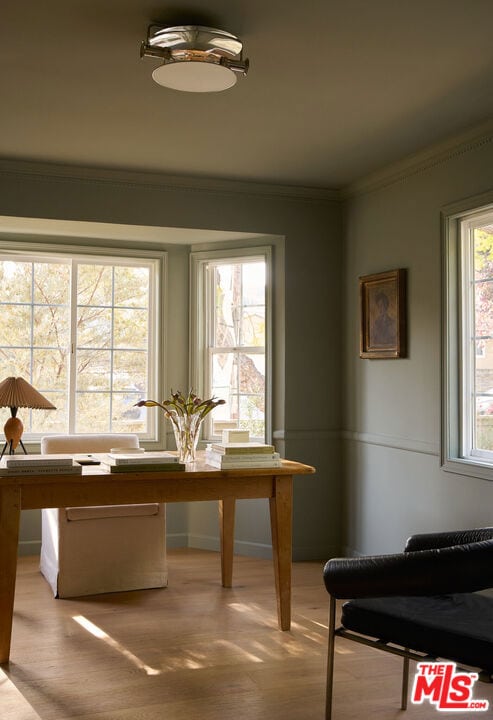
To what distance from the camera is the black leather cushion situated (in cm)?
Result: 237

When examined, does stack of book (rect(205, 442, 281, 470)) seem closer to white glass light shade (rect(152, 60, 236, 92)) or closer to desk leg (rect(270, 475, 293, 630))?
desk leg (rect(270, 475, 293, 630))

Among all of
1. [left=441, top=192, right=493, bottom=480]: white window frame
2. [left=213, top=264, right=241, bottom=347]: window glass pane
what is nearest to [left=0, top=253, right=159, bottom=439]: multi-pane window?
[left=213, top=264, right=241, bottom=347]: window glass pane

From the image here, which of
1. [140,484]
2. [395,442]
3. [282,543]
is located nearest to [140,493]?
[140,484]

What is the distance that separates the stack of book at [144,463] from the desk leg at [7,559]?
0.50 metres

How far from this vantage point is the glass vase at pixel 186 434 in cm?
426

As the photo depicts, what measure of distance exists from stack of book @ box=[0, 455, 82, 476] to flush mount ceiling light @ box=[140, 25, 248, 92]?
1829mm

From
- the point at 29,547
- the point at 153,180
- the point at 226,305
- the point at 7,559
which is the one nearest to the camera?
the point at 7,559

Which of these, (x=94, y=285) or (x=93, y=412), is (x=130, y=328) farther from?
(x=93, y=412)

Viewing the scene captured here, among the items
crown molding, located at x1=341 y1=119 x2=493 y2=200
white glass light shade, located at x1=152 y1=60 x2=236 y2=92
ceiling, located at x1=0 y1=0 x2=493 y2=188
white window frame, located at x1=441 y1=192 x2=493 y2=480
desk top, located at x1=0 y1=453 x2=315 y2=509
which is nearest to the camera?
ceiling, located at x1=0 y1=0 x2=493 y2=188

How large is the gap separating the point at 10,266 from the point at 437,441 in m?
3.50

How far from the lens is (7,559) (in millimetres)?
3529

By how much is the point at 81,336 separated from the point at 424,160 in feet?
9.73

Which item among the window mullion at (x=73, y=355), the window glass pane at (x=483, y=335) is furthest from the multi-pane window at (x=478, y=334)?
the window mullion at (x=73, y=355)

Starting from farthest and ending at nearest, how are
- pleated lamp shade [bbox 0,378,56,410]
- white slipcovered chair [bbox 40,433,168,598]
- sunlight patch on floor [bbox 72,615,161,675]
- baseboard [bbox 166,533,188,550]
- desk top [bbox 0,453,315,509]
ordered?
baseboard [bbox 166,533,188,550]
pleated lamp shade [bbox 0,378,56,410]
white slipcovered chair [bbox 40,433,168,598]
desk top [bbox 0,453,315,509]
sunlight patch on floor [bbox 72,615,161,675]
